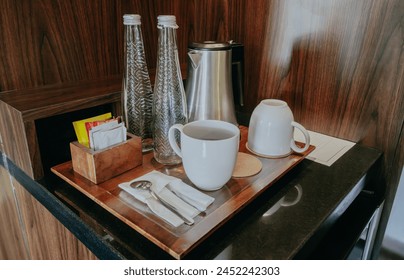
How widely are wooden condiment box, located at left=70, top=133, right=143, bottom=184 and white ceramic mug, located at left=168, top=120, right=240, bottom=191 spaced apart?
101 mm

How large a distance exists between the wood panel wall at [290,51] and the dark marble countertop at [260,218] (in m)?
0.15

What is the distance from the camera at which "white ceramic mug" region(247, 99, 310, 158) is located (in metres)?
0.62

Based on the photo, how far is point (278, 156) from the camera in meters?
0.65

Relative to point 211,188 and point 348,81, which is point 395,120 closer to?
point 348,81

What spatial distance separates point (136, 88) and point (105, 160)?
19 centimetres

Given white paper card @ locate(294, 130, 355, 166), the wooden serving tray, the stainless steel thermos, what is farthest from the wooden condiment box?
white paper card @ locate(294, 130, 355, 166)

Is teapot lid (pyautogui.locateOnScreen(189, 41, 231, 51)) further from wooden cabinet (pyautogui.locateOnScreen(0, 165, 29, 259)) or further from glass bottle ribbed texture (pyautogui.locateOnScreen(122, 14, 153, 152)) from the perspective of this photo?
wooden cabinet (pyautogui.locateOnScreen(0, 165, 29, 259))

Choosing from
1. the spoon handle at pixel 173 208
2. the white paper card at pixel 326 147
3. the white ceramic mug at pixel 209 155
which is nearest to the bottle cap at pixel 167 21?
the white ceramic mug at pixel 209 155

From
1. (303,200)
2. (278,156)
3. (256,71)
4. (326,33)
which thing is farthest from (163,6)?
(303,200)

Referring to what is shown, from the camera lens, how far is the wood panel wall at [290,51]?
688mm

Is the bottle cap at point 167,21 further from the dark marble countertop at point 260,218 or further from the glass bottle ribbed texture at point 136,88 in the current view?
the dark marble countertop at point 260,218

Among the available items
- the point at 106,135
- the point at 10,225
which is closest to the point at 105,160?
the point at 106,135
